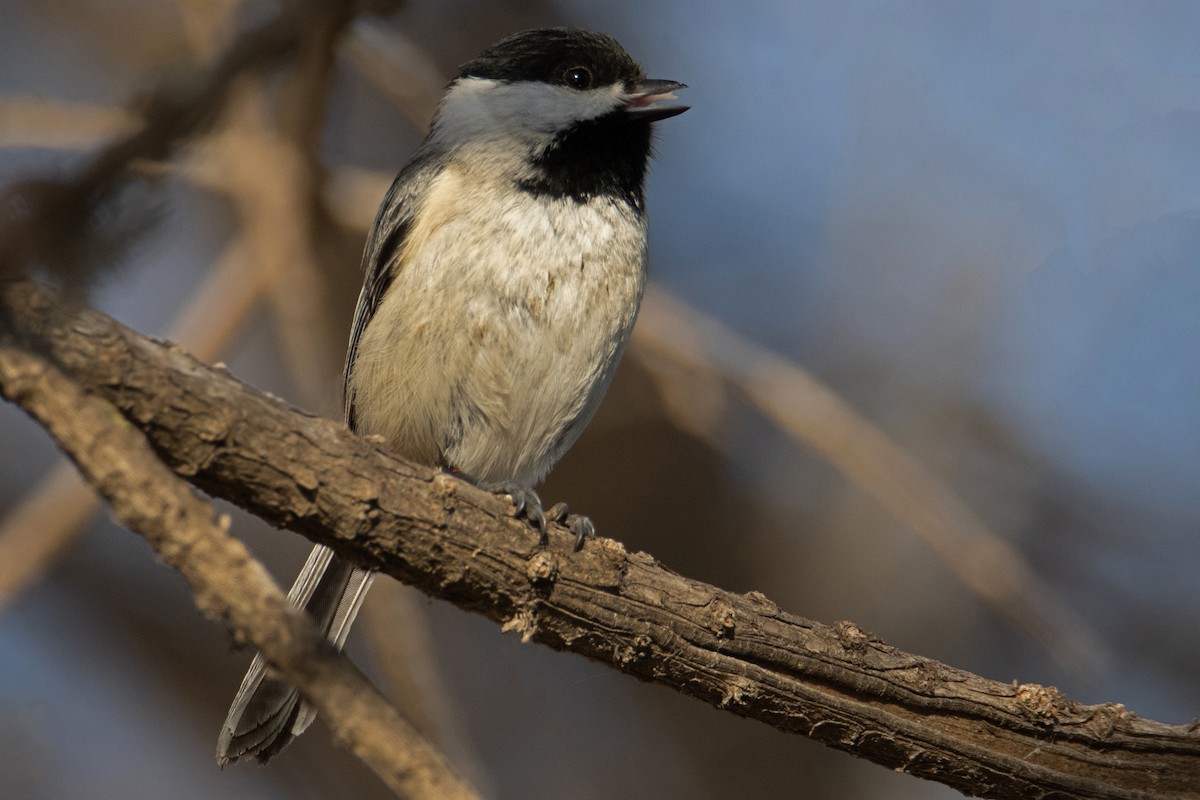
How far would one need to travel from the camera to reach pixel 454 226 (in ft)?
10.7

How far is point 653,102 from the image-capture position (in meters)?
3.58

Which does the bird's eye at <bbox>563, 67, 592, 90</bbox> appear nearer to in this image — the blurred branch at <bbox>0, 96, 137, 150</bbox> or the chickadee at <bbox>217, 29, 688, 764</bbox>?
the chickadee at <bbox>217, 29, 688, 764</bbox>

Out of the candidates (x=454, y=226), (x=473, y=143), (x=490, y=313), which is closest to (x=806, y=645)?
(x=490, y=313)

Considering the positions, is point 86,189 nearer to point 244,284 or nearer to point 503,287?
point 503,287

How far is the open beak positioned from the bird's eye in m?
0.16

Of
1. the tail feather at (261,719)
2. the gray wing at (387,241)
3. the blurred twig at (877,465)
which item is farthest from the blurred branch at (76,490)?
the blurred twig at (877,465)

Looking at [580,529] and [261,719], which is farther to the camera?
[261,719]

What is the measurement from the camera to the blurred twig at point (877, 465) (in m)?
3.56

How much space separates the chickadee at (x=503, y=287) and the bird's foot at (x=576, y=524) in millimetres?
11

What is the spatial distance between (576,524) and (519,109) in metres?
1.59

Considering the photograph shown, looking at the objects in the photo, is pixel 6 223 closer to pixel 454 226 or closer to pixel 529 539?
pixel 529 539

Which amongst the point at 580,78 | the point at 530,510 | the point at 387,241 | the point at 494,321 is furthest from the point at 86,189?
the point at 580,78

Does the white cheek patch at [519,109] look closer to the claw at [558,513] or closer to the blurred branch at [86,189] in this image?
the claw at [558,513]

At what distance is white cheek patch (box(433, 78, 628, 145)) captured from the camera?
139 inches
